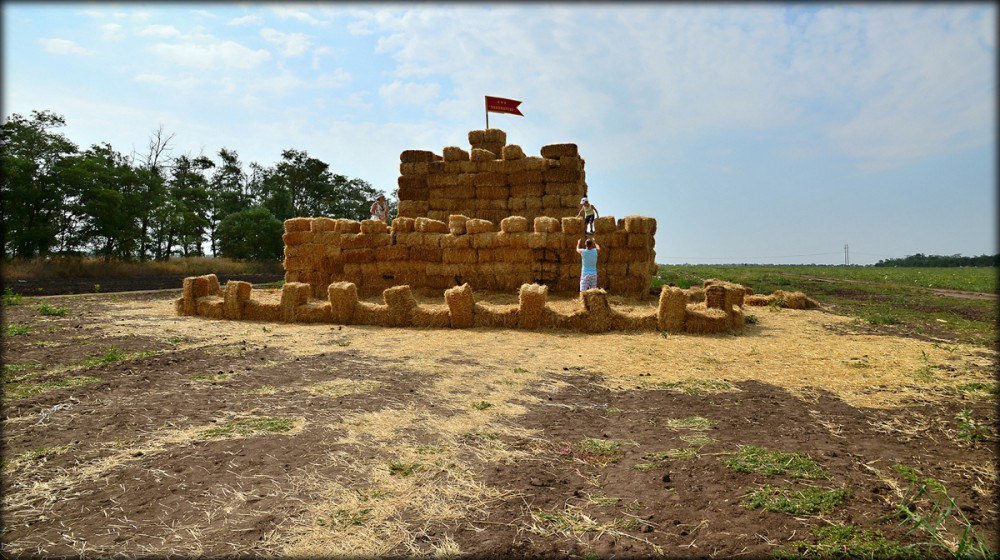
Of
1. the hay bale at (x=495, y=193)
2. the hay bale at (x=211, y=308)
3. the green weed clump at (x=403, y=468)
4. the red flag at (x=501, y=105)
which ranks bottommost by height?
the green weed clump at (x=403, y=468)

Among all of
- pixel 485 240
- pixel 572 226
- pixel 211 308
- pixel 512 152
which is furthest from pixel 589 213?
pixel 211 308

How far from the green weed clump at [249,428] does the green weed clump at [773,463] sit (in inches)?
150

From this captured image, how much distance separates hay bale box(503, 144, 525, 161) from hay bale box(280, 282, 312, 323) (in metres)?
9.50

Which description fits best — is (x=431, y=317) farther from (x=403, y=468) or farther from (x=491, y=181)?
(x=491, y=181)

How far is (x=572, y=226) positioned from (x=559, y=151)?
15.5ft

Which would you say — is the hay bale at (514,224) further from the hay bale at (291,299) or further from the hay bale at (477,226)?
the hay bale at (291,299)

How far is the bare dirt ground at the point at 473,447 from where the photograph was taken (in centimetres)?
251

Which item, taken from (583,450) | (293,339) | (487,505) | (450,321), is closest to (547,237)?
(450,321)

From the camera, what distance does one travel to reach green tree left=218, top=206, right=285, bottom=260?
3631 centimetres

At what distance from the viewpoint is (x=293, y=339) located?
338 inches

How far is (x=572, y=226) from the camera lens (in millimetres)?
12930

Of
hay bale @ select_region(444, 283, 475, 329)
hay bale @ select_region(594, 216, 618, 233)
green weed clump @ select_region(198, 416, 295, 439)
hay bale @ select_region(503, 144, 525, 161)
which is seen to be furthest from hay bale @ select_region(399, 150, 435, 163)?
green weed clump @ select_region(198, 416, 295, 439)

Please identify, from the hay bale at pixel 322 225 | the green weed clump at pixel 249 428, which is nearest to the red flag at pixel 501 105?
the hay bale at pixel 322 225

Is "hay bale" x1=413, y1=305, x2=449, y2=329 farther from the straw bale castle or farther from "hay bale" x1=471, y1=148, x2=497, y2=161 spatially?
"hay bale" x1=471, y1=148, x2=497, y2=161
